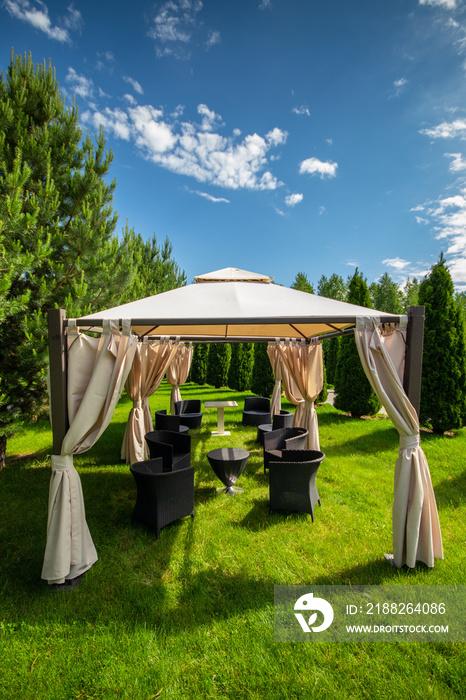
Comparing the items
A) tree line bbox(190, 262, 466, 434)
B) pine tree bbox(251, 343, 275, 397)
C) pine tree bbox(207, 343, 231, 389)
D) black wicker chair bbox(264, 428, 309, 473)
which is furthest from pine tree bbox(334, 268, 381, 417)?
pine tree bbox(207, 343, 231, 389)

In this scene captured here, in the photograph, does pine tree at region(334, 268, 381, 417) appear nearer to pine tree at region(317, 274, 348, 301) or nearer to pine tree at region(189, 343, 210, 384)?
pine tree at region(189, 343, 210, 384)

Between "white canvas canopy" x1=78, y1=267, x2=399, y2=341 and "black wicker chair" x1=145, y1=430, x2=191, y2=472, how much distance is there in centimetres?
228

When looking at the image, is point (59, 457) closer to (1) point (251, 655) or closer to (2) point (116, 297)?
(1) point (251, 655)

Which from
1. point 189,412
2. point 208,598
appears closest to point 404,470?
point 208,598

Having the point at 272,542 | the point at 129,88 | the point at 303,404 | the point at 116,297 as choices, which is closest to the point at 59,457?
the point at 272,542

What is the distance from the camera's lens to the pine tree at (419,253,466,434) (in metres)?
7.23

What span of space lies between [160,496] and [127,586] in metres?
0.93

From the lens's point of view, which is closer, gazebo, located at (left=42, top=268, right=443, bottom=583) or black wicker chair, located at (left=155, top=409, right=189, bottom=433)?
gazebo, located at (left=42, top=268, right=443, bottom=583)

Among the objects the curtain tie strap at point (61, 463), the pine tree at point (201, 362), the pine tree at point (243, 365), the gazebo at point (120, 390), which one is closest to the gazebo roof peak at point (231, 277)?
the gazebo at point (120, 390)

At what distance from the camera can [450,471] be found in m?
5.45

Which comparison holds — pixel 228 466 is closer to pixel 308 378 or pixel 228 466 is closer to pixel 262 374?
pixel 308 378

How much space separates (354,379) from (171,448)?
666 centimetres

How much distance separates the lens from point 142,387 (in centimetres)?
605

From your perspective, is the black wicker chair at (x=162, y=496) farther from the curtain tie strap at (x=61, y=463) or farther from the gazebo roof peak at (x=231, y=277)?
the gazebo roof peak at (x=231, y=277)
